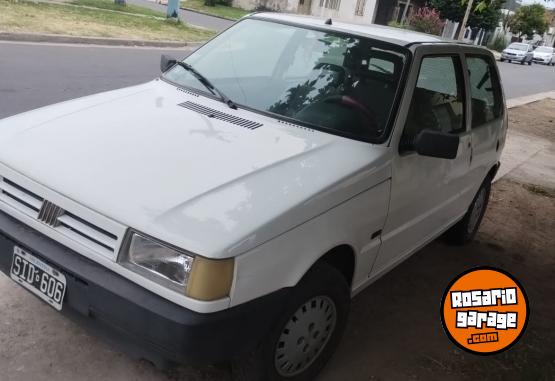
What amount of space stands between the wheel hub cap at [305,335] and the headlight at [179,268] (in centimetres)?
53

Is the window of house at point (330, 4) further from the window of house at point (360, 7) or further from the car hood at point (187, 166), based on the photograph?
the car hood at point (187, 166)

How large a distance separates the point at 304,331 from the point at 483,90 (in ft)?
8.81

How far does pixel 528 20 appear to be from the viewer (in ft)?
175

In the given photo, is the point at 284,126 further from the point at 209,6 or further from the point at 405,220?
the point at 209,6

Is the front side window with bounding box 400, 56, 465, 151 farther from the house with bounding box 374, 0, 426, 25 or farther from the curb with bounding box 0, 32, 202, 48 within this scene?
the house with bounding box 374, 0, 426, 25

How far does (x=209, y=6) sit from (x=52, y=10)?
20.1 m

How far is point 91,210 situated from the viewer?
7.30ft

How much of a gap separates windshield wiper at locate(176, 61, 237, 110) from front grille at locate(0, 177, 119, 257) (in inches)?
48.4

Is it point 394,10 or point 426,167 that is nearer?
point 426,167

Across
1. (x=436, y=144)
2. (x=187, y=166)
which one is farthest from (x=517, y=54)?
(x=187, y=166)

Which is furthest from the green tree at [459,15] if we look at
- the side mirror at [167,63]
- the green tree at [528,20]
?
the side mirror at [167,63]

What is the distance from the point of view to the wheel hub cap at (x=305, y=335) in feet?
8.33

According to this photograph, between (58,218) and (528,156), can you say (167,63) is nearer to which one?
(58,218)

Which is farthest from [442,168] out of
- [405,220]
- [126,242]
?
[126,242]
